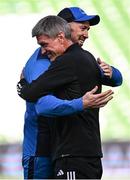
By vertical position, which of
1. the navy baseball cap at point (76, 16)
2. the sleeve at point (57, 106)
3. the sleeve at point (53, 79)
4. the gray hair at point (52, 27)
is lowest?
the sleeve at point (57, 106)

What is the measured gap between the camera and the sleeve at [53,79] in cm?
420

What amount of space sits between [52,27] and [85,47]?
2.77 meters

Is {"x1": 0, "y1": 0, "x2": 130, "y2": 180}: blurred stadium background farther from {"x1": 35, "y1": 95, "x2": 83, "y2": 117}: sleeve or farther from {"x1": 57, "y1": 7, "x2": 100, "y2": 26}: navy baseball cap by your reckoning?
{"x1": 35, "y1": 95, "x2": 83, "y2": 117}: sleeve

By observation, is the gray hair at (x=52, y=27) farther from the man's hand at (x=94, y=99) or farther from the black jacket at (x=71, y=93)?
the man's hand at (x=94, y=99)

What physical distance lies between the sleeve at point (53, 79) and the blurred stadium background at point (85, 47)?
2.75m

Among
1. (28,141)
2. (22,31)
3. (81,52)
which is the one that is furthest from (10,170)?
(81,52)

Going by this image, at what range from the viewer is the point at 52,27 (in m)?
4.27

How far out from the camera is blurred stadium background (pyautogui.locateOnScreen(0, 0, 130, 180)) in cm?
699

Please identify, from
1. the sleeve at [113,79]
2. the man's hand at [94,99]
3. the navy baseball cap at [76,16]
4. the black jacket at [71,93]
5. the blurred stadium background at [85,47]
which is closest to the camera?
the man's hand at [94,99]

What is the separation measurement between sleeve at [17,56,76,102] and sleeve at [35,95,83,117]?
0.18ft

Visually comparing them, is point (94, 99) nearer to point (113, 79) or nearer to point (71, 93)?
point (71, 93)

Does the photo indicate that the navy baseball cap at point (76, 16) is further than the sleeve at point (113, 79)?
Yes

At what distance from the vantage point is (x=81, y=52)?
14.1ft

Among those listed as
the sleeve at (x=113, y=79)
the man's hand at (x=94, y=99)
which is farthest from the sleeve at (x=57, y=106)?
the sleeve at (x=113, y=79)
